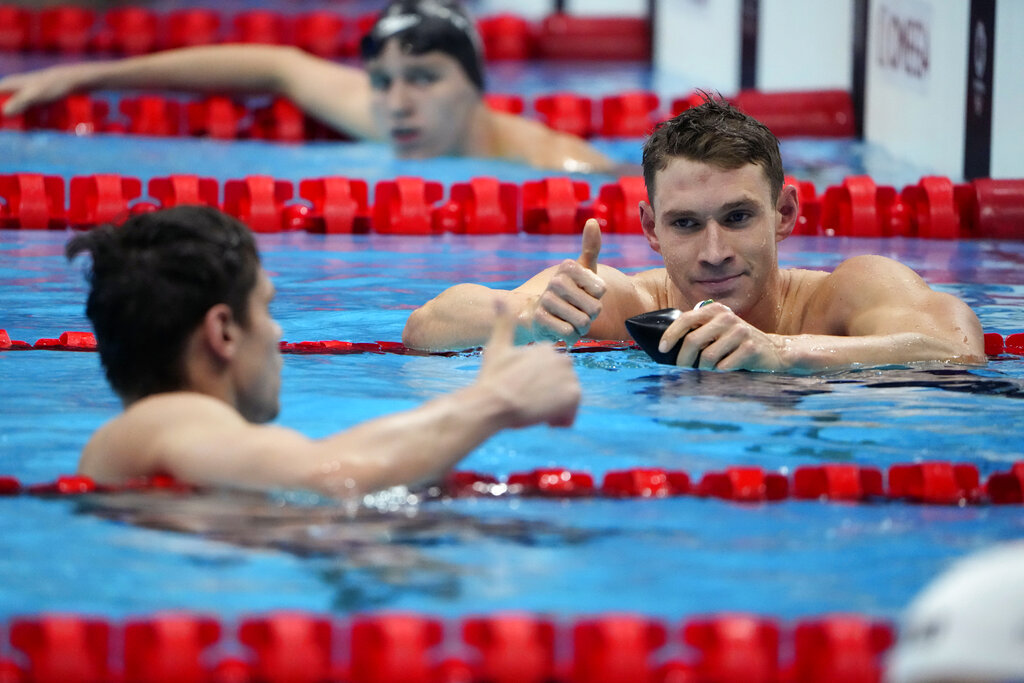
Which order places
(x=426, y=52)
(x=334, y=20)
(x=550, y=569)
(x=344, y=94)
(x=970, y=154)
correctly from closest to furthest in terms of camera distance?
(x=550, y=569), (x=970, y=154), (x=426, y=52), (x=344, y=94), (x=334, y=20)

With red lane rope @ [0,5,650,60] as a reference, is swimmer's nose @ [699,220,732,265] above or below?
below

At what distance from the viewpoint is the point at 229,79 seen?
771cm

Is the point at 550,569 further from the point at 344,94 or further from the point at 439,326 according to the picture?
the point at 344,94

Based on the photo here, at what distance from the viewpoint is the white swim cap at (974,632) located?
59.0 inches

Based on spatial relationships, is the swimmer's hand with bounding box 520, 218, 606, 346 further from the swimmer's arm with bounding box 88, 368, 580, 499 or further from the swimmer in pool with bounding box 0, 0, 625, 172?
the swimmer in pool with bounding box 0, 0, 625, 172

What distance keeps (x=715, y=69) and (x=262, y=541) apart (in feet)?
24.7

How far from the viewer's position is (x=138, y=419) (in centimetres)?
243

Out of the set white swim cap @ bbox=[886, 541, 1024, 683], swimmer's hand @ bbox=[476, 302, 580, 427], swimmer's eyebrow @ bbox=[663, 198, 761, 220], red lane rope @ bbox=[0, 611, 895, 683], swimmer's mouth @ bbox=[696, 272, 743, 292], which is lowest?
red lane rope @ bbox=[0, 611, 895, 683]

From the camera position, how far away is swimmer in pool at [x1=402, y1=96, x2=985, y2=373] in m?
Result: 3.33

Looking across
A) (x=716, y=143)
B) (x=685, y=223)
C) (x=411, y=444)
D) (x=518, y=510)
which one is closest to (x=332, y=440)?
(x=411, y=444)

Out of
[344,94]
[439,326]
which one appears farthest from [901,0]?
[439,326]

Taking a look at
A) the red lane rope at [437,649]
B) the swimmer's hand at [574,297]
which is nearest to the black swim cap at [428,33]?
the swimmer's hand at [574,297]

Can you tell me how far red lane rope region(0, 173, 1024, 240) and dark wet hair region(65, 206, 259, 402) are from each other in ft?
10.5

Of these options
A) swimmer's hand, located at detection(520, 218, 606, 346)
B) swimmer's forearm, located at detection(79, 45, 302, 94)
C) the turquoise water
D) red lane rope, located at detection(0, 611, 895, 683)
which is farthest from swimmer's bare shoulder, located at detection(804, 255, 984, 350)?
swimmer's forearm, located at detection(79, 45, 302, 94)
